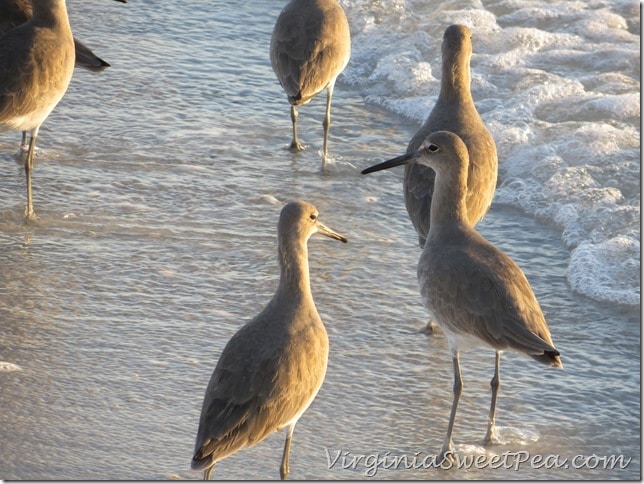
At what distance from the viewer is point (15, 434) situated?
473 cm

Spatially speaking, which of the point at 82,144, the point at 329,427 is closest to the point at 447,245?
the point at 329,427

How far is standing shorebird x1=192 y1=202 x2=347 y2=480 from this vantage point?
13.9 ft

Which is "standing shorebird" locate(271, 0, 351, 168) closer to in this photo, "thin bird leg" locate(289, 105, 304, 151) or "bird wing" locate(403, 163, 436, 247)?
"thin bird leg" locate(289, 105, 304, 151)

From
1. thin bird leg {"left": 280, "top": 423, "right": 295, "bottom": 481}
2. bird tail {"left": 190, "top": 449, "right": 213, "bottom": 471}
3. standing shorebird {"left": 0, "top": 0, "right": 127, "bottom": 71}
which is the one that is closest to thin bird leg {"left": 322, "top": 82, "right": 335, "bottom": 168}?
standing shorebird {"left": 0, "top": 0, "right": 127, "bottom": 71}

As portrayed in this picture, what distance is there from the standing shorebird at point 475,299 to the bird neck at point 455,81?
56.4 inches

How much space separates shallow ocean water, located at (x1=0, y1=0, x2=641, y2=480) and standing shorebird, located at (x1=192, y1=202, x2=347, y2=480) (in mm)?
377

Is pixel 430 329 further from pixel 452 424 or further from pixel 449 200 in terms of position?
pixel 452 424

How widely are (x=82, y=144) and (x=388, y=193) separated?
200 centimetres

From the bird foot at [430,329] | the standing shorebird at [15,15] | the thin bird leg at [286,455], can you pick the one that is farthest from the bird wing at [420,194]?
the standing shorebird at [15,15]

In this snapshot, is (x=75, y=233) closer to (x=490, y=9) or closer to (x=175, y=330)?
(x=175, y=330)

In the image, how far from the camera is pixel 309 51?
8.39m

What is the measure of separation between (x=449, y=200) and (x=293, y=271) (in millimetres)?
1037

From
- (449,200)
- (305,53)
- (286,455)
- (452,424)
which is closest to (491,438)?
(452,424)

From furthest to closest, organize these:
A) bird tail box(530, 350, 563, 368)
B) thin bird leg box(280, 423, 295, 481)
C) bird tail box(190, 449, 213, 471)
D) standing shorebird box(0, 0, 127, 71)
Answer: standing shorebird box(0, 0, 127, 71)
bird tail box(530, 350, 563, 368)
thin bird leg box(280, 423, 295, 481)
bird tail box(190, 449, 213, 471)
